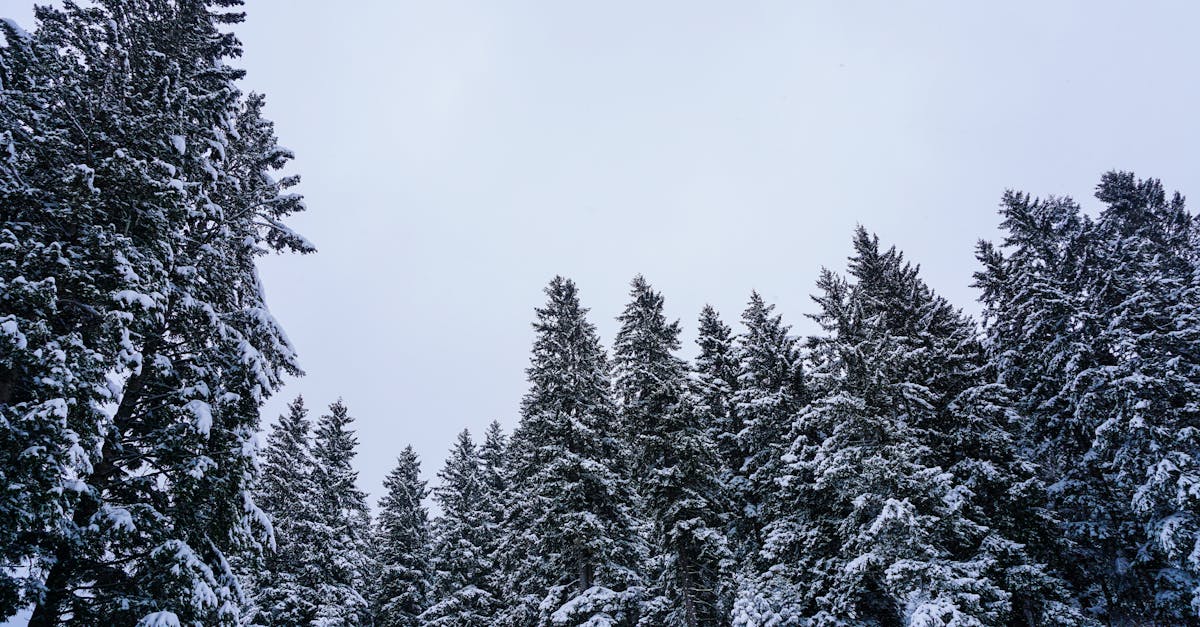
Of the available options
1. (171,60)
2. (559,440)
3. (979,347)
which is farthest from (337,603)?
(979,347)

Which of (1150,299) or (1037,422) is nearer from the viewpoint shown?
(1150,299)

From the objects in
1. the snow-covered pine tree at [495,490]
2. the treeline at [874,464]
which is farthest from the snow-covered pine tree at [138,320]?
the snow-covered pine tree at [495,490]

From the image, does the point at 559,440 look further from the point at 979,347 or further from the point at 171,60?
the point at 979,347

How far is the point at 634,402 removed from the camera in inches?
849

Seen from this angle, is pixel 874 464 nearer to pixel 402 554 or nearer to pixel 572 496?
pixel 572 496

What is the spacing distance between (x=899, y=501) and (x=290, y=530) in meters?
23.9

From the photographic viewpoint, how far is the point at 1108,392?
59.2 ft

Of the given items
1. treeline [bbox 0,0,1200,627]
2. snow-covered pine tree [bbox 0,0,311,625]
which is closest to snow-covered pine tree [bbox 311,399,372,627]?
treeline [bbox 0,0,1200,627]

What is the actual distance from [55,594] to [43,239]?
581cm

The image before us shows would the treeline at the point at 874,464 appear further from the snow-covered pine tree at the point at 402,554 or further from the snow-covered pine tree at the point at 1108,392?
the snow-covered pine tree at the point at 402,554

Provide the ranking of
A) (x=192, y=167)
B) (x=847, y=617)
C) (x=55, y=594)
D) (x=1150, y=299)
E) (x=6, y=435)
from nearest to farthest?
(x=6, y=435) → (x=55, y=594) → (x=192, y=167) → (x=847, y=617) → (x=1150, y=299)

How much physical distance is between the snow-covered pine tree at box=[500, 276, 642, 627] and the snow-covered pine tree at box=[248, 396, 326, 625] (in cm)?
846

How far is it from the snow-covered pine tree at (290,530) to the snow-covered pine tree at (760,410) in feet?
58.0

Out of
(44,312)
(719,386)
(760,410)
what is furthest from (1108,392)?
(44,312)
